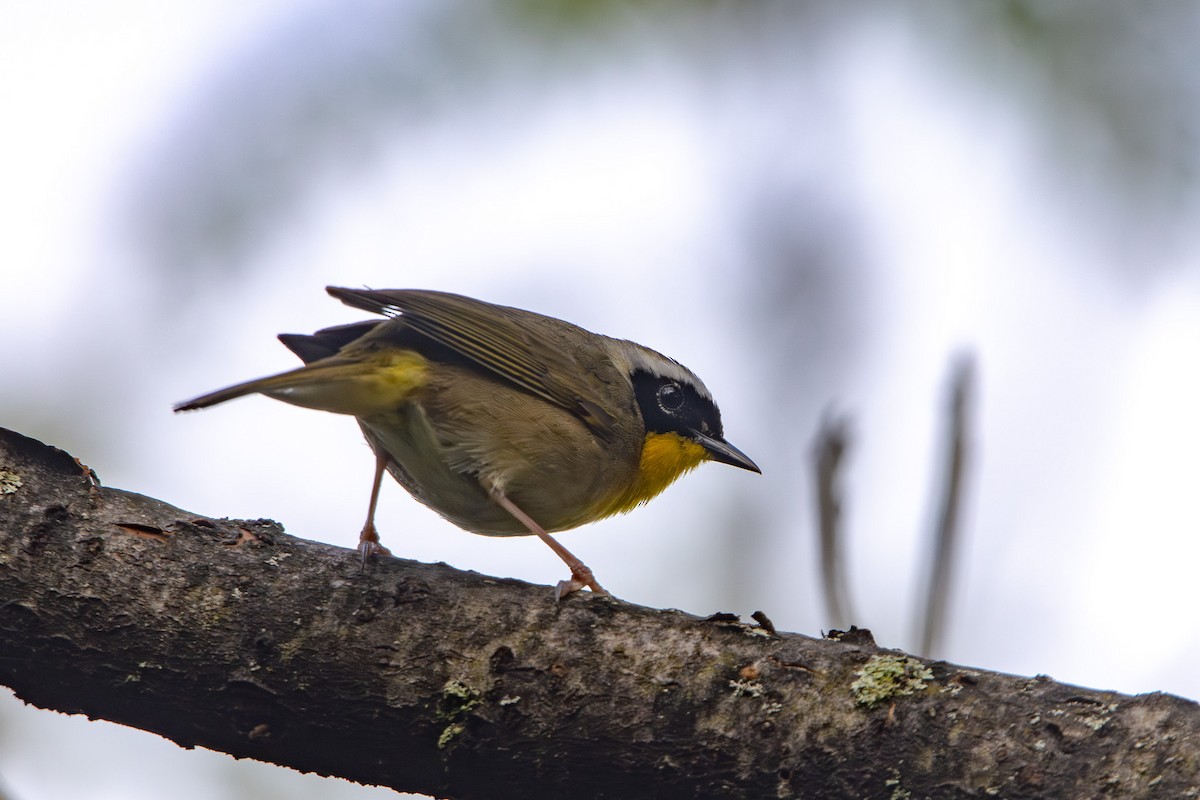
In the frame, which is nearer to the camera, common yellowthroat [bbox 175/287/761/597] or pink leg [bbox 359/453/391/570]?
pink leg [bbox 359/453/391/570]

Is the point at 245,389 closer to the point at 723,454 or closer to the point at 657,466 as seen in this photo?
the point at 657,466

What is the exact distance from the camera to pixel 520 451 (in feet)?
16.2

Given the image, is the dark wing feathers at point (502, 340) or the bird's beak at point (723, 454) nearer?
the dark wing feathers at point (502, 340)

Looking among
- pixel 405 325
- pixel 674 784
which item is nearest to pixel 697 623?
pixel 674 784

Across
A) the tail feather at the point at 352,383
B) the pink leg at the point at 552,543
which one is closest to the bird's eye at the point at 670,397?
the pink leg at the point at 552,543

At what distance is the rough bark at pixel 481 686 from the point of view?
2.96 metres

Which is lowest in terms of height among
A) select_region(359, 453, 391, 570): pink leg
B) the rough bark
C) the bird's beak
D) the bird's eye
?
the rough bark

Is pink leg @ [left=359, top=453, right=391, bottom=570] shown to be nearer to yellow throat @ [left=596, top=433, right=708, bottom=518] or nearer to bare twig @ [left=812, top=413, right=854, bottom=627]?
yellow throat @ [left=596, top=433, right=708, bottom=518]

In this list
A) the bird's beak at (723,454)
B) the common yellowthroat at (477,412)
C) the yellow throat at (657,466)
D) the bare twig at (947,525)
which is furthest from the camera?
the bird's beak at (723,454)

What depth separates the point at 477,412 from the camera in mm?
4902

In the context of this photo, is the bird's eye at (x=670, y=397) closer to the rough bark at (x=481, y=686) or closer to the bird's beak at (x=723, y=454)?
the bird's beak at (x=723, y=454)

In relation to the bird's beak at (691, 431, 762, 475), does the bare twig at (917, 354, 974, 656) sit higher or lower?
lower

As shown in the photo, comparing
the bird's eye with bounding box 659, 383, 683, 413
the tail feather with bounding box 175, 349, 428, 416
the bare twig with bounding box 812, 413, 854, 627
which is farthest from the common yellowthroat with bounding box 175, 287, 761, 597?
the bare twig with bounding box 812, 413, 854, 627

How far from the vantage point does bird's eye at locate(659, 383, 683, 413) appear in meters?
5.96
